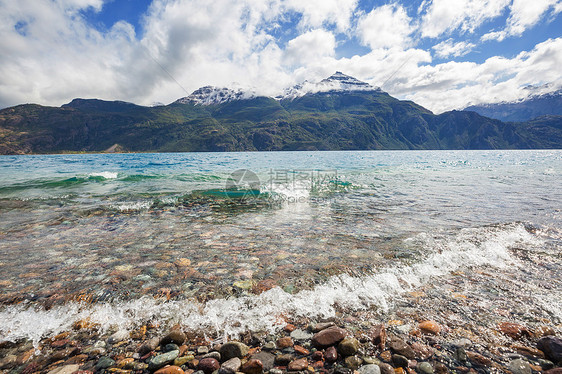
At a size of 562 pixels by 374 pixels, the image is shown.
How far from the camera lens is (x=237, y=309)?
422cm

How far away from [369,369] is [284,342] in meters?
1.15

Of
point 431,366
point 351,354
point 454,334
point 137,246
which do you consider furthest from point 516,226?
point 137,246

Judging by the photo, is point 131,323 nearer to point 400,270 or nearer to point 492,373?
point 492,373

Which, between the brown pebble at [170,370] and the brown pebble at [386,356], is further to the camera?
the brown pebble at [386,356]

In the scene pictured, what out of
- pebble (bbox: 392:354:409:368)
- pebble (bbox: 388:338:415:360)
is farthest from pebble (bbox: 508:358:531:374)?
pebble (bbox: 392:354:409:368)

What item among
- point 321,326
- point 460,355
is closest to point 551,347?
point 460,355

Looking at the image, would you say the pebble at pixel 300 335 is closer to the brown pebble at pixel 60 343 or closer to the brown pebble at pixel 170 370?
the brown pebble at pixel 170 370

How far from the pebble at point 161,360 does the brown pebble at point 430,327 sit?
3.54 m

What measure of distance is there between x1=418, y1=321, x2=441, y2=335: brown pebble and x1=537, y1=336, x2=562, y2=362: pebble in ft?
3.80

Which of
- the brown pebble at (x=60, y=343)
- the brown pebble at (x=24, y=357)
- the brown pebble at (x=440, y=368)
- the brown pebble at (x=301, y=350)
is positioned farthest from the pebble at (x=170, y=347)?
the brown pebble at (x=440, y=368)

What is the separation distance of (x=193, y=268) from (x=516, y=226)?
36.3 ft

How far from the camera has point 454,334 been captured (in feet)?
11.6

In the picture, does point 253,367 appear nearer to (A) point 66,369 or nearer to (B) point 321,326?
(B) point 321,326

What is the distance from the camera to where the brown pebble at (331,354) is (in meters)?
3.17
